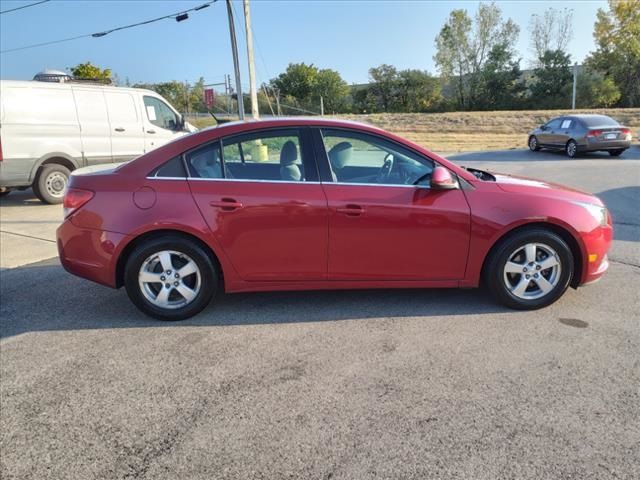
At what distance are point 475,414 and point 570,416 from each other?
50 cm

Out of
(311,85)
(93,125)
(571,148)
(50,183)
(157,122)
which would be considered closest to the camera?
(50,183)

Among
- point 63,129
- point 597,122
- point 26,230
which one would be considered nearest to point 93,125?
point 63,129

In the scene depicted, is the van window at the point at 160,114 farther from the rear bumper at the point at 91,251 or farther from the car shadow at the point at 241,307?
the rear bumper at the point at 91,251

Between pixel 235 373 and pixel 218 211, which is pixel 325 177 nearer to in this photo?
pixel 218 211

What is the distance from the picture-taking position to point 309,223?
3984 millimetres

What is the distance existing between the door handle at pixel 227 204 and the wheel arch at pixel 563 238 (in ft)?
6.64

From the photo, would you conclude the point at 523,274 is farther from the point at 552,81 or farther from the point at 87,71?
the point at 552,81

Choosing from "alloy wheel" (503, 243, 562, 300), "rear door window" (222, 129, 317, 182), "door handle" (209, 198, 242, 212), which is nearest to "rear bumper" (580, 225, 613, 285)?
"alloy wheel" (503, 243, 562, 300)

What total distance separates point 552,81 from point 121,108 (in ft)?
164

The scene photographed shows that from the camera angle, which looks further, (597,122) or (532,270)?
(597,122)

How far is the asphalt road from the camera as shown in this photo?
2.48m

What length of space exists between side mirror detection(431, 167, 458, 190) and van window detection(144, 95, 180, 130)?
27.7ft

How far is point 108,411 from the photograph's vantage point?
294 cm

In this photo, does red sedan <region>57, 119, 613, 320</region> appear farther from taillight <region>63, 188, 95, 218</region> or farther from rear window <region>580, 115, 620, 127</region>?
rear window <region>580, 115, 620, 127</region>
